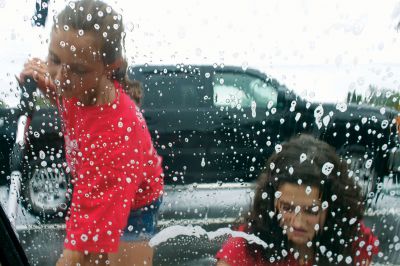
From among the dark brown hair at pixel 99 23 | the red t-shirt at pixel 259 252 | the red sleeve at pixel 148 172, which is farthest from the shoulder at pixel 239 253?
the dark brown hair at pixel 99 23

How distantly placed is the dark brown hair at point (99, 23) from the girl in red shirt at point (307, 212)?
50 cm

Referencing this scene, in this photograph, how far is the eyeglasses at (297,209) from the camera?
5.64ft

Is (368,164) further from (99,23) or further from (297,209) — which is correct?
(99,23)

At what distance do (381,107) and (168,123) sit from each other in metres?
0.54

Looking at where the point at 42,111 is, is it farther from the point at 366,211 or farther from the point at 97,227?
the point at 366,211

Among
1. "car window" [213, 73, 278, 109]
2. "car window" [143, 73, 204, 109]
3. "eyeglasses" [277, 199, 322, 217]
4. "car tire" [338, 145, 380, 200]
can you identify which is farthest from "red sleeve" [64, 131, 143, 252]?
"car tire" [338, 145, 380, 200]

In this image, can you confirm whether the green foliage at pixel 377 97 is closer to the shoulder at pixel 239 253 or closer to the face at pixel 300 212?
the face at pixel 300 212

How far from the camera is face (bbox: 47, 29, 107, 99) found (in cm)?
169

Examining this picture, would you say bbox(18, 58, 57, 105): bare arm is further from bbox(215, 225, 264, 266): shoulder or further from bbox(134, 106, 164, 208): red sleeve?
bbox(215, 225, 264, 266): shoulder

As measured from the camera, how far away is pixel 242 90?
1.68m

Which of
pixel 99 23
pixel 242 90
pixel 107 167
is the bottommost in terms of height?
pixel 107 167

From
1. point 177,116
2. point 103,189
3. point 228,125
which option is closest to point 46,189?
point 103,189

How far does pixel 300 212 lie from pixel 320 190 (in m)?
0.08

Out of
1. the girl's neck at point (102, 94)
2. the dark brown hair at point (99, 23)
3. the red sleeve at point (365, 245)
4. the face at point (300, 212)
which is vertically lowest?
the red sleeve at point (365, 245)
